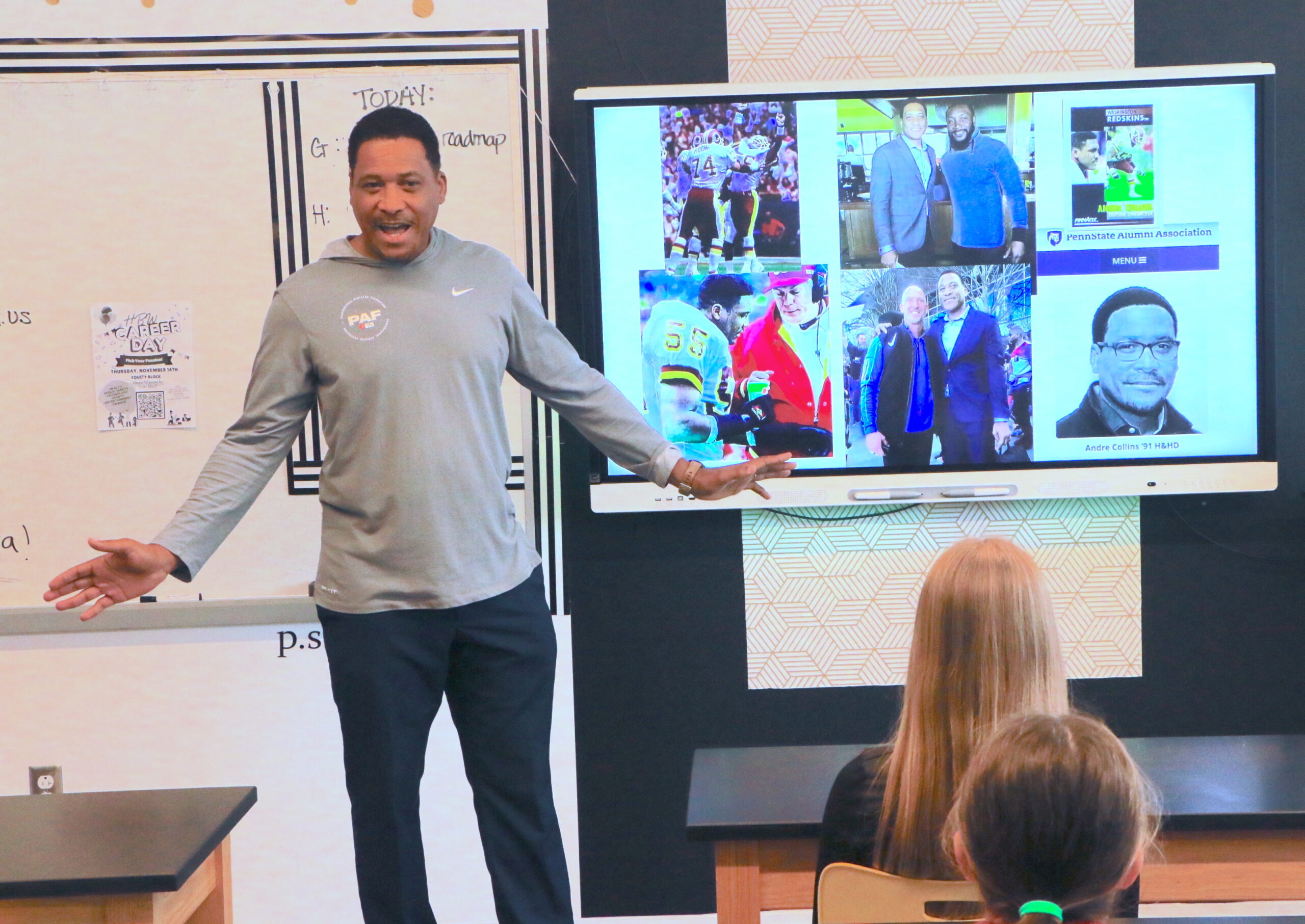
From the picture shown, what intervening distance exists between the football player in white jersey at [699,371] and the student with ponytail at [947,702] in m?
1.40

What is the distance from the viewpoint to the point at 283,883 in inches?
117

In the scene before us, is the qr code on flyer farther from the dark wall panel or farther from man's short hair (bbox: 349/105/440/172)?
man's short hair (bbox: 349/105/440/172)

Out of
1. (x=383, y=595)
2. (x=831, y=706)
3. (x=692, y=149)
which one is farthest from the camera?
(x=831, y=706)

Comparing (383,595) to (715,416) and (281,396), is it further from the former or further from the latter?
(715,416)

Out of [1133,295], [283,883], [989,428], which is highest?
[1133,295]

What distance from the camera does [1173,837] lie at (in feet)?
5.15

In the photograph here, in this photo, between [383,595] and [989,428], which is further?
[989,428]

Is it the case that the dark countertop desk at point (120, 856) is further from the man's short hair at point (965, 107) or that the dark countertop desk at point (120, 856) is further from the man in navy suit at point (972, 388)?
the man's short hair at point (965, 107)

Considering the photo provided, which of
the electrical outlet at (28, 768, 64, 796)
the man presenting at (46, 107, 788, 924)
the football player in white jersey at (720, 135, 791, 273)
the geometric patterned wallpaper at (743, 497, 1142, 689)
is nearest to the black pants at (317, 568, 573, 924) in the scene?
the man presenting at (46, 107, 788, 924)

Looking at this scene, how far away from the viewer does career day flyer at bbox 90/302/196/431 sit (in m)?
2.87

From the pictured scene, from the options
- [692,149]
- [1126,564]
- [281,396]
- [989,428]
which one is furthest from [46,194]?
[1126,564]

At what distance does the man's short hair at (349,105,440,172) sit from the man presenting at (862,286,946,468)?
1210 millimetres

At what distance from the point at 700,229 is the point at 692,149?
18 cm

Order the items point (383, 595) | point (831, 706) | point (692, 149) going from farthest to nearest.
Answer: point (831, 706) → point (692, 149) → point (383, 595)
